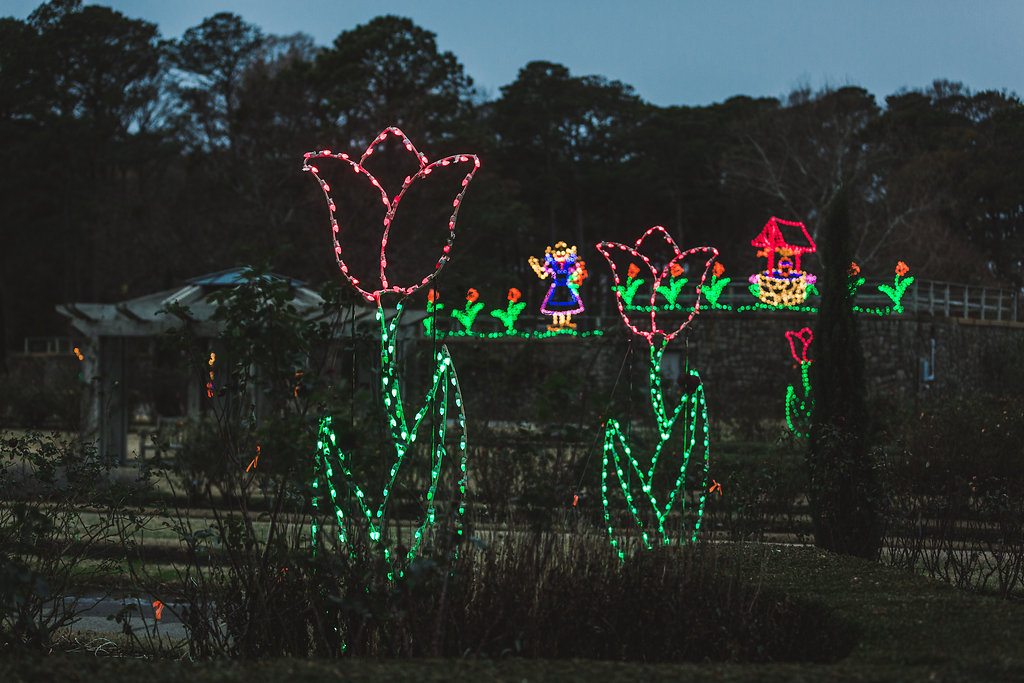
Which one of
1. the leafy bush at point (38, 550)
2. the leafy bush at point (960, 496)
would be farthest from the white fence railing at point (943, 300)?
the leafy bush at point (38, 550)

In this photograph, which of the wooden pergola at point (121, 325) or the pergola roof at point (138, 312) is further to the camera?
the pergola roof at point (138, 312)

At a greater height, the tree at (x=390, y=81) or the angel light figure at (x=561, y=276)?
the tree at (x=390, y=81)

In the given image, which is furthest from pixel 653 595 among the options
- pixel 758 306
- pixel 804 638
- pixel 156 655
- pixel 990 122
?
pixel 990 122

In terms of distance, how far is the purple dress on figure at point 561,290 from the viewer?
81.6 feet

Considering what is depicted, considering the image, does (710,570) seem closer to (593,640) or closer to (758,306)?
(593,640)

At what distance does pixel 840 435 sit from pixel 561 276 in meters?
19.2

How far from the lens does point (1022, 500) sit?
263 inches

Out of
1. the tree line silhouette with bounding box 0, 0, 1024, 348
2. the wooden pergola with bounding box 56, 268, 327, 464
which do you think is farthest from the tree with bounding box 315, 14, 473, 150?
the wooden pergola with bounding box 56, 268, 327, 464

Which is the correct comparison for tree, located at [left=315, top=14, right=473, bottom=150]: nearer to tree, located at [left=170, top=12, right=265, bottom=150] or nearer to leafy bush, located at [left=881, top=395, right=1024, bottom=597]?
tree, located at [left=170, top=12, right=265, bottom=150]

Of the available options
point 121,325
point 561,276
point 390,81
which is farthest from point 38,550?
point 390,81

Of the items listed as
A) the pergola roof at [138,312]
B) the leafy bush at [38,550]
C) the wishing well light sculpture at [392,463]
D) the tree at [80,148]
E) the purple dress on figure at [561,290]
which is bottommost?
the leafy bush at [38,550]

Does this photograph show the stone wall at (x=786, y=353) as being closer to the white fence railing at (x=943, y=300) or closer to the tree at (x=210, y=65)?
the white fence railing at (x=943, y=300)

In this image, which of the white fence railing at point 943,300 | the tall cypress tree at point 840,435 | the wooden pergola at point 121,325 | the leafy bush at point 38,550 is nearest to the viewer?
the leafy bush at point 38,550

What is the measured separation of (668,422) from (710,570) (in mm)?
2402
